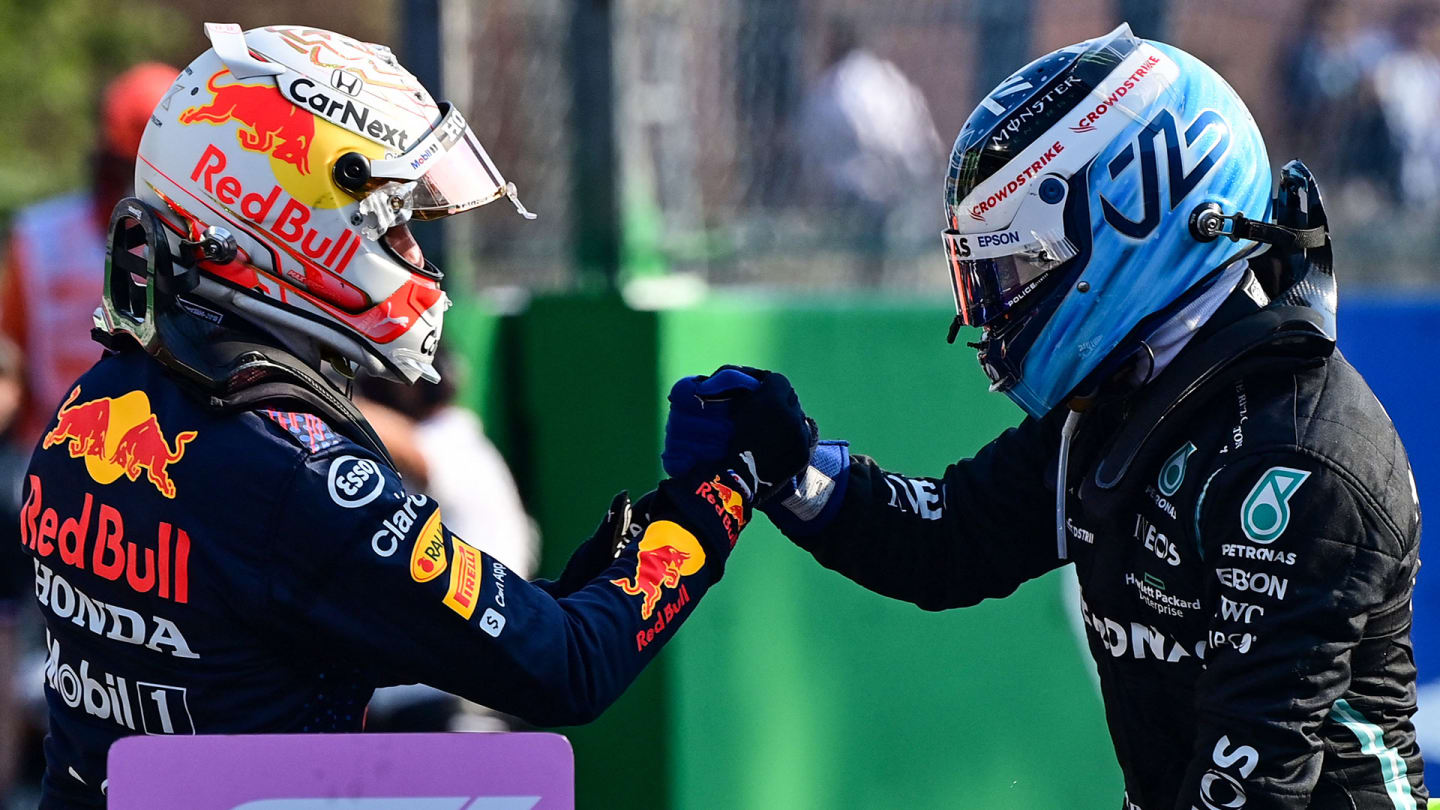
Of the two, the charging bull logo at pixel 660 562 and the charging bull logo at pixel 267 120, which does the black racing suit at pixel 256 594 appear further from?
the charging bull logo at pixel 267 120

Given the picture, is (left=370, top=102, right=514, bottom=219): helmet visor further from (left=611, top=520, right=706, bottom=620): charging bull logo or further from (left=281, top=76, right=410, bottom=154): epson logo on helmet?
(left=611, top=520, right=706, bottom=620): charging bull logo

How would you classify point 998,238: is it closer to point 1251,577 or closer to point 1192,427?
point 1192,427

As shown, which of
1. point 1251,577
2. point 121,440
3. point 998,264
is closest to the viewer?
point 1251,577

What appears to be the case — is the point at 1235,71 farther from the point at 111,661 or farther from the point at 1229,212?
the point at 111,661

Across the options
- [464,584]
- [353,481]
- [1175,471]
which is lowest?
[464,584]

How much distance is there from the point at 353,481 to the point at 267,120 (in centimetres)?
60

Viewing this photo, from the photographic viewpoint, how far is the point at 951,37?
5.28 metres

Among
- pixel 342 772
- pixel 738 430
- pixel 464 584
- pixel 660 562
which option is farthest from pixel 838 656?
pixel 342 772

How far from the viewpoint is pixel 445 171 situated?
9.14 feet

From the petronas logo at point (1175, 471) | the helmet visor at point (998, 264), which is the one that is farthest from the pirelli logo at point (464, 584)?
the petronas logo at point (1175, 471)

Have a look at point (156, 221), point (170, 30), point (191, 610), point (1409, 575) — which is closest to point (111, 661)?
point (191, 610)

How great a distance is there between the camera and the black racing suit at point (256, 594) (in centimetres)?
244

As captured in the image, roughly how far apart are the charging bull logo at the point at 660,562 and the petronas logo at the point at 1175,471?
72cm

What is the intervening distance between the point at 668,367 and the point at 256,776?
2697 millimetres
